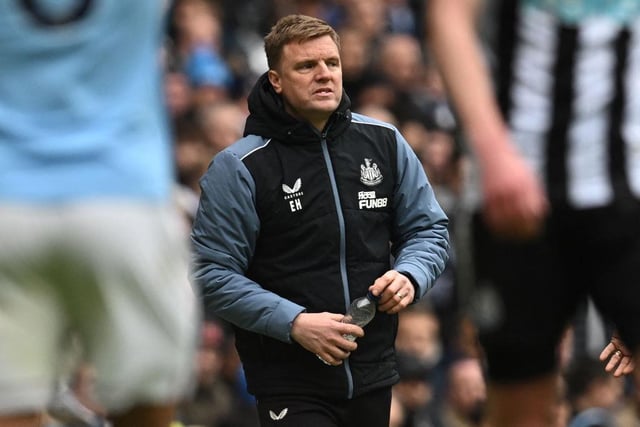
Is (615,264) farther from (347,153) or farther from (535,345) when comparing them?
(347,153)

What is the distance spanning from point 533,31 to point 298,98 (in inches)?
85.0

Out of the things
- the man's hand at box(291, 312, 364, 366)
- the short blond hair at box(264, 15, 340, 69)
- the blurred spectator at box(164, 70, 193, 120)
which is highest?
the short blond hair at box(264, 15, 340, 69)

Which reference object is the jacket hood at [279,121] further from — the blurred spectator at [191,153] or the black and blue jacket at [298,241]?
the blurred spectator at [191,153]

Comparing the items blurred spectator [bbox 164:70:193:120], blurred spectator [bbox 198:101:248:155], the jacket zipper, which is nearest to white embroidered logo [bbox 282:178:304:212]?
the jacket zipper

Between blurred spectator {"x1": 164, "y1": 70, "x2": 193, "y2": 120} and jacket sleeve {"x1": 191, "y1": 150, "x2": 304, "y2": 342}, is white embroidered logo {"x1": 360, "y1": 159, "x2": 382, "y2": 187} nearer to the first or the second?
jacket sleeve {"x1": 191, "y1": 150, "x2": 304, "y2": 342}

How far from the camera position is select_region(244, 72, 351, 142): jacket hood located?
6699 millimetres

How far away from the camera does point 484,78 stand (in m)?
4.41

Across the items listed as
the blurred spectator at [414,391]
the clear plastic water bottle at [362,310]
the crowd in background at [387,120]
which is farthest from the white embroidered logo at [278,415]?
the blurred spectator at [414,391]

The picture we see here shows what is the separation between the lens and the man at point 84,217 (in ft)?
13.8

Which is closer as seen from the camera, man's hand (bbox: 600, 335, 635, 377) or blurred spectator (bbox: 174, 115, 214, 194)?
man's hand (bbox: 600, 335, 635, 377)

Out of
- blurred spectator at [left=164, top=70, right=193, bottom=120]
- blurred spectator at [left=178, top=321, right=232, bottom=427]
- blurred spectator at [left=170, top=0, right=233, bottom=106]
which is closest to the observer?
blurred spectator at [left=178, top=321, right=232, bottom=427]

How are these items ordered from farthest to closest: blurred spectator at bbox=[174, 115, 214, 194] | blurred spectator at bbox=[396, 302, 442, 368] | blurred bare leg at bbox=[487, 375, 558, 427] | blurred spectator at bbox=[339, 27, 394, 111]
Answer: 1. blurred spectator at bbox=[339, 27, 394, 111]
2. blurred spectator at bbox=[174, 115, 214, 194]
3. blurred spectator at bbox=[396, 302, 442, 368]
4. blurred bare leg at bbox=[487, 375, 558, 427]

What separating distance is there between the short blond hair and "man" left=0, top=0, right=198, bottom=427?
2.41m

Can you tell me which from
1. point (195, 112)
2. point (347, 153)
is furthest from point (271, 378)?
point (195, 112)
